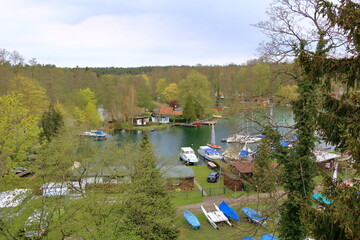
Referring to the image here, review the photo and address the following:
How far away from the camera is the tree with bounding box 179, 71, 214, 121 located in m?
50.6

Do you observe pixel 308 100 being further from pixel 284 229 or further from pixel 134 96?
pixel 134 96

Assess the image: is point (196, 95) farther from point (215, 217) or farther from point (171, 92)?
point (215, 217)

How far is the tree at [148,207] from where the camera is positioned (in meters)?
11.1

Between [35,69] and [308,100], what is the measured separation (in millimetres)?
45560

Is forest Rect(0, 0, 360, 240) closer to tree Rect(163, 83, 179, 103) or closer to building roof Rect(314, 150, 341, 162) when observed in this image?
building roof Rect(314, 150, 341, 162)

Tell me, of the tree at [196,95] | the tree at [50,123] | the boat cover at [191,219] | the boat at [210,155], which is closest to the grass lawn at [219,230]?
the boat cover at [191,219]

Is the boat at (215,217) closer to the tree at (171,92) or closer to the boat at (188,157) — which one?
the boat at (188,157)

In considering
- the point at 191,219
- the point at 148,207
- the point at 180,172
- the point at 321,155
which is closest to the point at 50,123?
the point at 180,172

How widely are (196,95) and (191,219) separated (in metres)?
39.0

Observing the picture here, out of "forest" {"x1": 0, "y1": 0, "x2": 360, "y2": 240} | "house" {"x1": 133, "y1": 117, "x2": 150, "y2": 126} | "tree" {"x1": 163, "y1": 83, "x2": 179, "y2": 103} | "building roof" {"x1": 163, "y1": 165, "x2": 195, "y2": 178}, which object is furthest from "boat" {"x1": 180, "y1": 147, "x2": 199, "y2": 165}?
"tree" {"x1": 163, "y1": 83, "x2": 179, "y2": 103}

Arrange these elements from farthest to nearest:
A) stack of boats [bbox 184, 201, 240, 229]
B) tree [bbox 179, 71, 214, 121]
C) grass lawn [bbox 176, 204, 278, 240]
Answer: tree [bbox 179, 71, 214, 121] < stack of boats [bbox 184, 201, 240, 229] < grass lawn [bbox 176, 204, 278, 240]

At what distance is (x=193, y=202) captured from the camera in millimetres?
16750

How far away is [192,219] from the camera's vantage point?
13773mm

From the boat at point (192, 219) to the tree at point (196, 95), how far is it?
36290 mm
